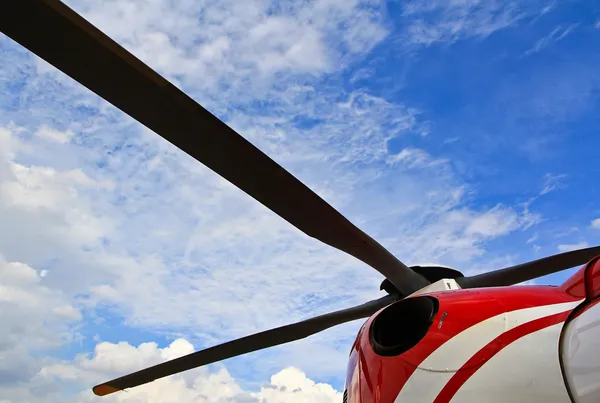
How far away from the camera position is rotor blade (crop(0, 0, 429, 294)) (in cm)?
333

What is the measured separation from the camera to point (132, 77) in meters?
3.63

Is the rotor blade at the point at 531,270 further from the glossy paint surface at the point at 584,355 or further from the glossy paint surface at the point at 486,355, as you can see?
the glossy paint surface at the point at 584,355

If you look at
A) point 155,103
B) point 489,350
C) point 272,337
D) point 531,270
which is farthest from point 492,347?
point 272,337

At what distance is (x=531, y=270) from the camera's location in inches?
265

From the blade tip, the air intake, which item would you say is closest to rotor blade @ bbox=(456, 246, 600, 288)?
the air intake

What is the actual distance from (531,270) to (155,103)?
5.31m

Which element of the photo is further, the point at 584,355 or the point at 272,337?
the point at 272,337

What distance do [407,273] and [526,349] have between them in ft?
9.71

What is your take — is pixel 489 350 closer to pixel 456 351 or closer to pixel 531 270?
pixel 456 351

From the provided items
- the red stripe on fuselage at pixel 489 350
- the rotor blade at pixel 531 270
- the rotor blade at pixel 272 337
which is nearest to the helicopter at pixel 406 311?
the red stripe on fuselage at pixel 489 350

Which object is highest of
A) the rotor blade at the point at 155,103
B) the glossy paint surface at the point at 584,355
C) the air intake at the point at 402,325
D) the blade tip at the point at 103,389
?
the rotor blade at the point at 155,103

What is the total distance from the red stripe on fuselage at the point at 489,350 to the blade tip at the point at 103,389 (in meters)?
6.33

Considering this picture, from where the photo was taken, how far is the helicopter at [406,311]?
3.32 meters

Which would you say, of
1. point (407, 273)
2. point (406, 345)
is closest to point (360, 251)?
point (407, 273)
